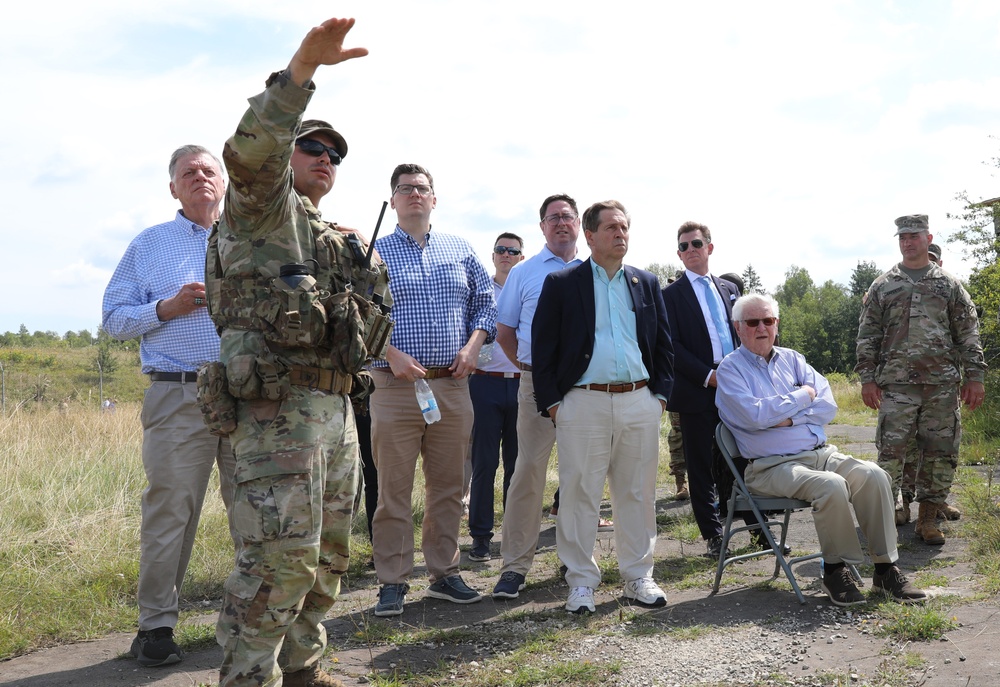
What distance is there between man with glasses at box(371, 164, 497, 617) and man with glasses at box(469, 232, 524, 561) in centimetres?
133

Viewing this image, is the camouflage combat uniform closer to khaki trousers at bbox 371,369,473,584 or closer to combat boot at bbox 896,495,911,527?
combat boot at bbox 896,495,911,527

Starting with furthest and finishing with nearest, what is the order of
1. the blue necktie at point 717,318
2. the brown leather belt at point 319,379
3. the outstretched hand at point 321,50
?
the blue necktie at point 717,318, the brown leather belt at point 319,379, the outstretched hand at point 321,50

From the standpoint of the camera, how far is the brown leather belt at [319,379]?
3.32 m

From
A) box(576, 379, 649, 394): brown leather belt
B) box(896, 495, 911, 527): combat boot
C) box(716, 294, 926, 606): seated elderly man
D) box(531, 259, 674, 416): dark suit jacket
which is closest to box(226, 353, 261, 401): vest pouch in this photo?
box(531, 259, 674, 416): dark suit jacket

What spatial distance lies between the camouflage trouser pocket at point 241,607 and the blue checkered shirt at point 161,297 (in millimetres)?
1666

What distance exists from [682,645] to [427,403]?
1.88m

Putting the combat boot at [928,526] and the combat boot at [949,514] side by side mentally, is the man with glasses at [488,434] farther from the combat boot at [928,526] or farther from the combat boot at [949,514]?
the combat boot at [949,514]

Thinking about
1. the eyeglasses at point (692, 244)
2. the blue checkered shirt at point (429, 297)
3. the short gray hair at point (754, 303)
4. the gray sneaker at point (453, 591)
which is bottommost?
the gray sneaker at point (453, 591)

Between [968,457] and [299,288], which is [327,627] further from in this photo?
[968,457]

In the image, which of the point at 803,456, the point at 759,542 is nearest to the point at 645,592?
the point at 803,456

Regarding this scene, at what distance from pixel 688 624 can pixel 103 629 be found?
333cm

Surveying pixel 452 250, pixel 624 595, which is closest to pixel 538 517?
pixel 624 595

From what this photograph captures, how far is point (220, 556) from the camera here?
635cm

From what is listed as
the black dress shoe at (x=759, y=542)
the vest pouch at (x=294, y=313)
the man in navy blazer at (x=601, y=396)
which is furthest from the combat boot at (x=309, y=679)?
the black dress shoe at (x=759, y=542)
